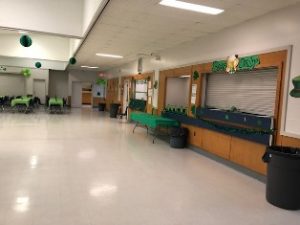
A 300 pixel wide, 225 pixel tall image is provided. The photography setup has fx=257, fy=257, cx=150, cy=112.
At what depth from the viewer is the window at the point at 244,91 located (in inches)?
192

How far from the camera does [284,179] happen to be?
3.43 meters

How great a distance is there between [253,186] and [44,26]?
21.8ft

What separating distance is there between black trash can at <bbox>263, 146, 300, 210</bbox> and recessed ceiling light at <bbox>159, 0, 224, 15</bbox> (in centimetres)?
266

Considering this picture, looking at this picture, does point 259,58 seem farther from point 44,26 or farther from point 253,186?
point 44,26

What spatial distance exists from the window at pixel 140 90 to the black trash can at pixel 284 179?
8.07 meters

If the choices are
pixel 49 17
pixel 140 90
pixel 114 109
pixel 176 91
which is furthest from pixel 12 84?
pixel 176 91

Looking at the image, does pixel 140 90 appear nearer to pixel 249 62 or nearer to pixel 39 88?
pixel 249 62

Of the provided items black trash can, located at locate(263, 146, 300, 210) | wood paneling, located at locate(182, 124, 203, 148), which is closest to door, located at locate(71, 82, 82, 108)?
wood paneling, located at locate(182, 124, 203, 148)

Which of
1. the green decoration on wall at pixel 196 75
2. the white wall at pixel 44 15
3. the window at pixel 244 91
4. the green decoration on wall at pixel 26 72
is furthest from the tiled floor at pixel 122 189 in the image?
the green decoration on wall at pixel 26 72

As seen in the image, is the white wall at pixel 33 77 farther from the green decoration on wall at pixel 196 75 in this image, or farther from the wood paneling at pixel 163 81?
the green decoration on wall at pixel 196 75

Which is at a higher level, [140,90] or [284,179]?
[140,90]

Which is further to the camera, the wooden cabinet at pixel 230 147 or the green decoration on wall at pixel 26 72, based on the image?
the green decoration on wall at pixel 26 72

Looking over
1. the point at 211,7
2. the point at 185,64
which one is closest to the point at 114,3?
the point at 211,7

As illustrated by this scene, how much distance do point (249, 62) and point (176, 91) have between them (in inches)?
157
